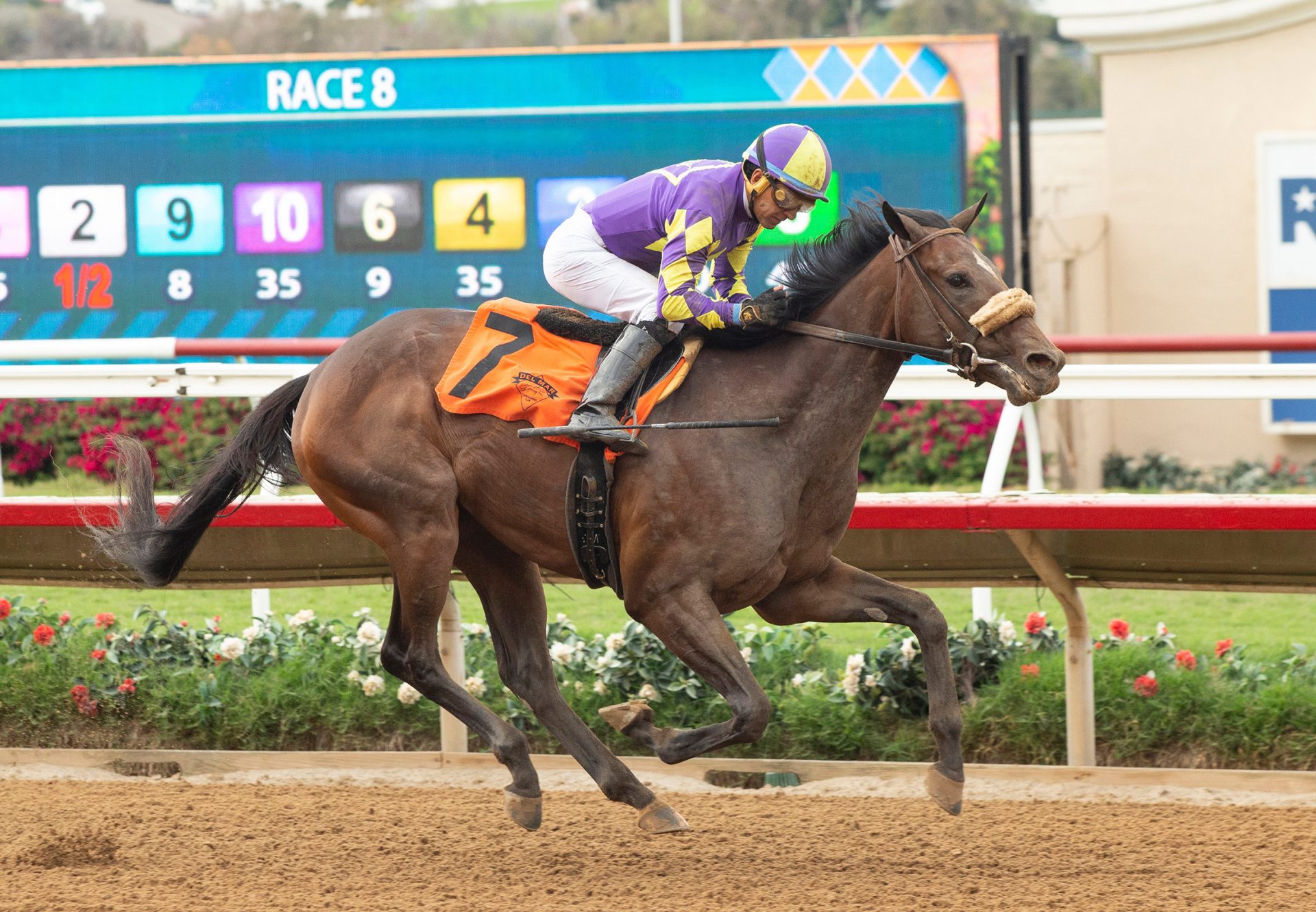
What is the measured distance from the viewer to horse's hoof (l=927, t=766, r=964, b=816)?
3742 mm

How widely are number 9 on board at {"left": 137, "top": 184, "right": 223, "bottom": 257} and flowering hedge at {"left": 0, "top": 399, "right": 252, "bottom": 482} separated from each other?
0.98 m

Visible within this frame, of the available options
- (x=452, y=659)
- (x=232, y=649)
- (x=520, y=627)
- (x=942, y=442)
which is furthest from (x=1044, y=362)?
(x=942, y=442)

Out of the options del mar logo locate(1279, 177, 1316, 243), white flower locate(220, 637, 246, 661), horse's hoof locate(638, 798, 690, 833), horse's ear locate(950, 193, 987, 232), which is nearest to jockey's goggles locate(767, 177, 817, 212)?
horse's ear locate(950, 193, 987, 232)

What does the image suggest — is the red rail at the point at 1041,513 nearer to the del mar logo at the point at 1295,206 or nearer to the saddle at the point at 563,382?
the saddle at the point at 563,382

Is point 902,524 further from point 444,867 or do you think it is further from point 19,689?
point 19,689

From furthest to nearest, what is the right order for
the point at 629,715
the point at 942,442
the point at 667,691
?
the point at 942,442
the point at 667,691
the point at 629,715

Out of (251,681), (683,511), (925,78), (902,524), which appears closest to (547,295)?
(925,78)

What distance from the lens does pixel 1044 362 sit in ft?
11.4

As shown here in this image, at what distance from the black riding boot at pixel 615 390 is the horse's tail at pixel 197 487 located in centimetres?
93

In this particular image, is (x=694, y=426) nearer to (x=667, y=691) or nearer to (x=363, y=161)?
(x=667, y=691)

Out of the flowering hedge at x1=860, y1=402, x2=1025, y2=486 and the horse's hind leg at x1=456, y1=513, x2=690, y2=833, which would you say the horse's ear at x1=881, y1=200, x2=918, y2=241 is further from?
the flowering hedge at x1=860, y1=402, x2=1025, y2=486

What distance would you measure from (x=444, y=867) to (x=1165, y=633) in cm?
256

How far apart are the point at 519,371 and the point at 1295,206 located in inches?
273

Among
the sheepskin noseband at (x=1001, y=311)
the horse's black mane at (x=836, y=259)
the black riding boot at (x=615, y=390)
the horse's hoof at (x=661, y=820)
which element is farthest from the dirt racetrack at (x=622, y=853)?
the horse's black mane at (x=836, y=259)
